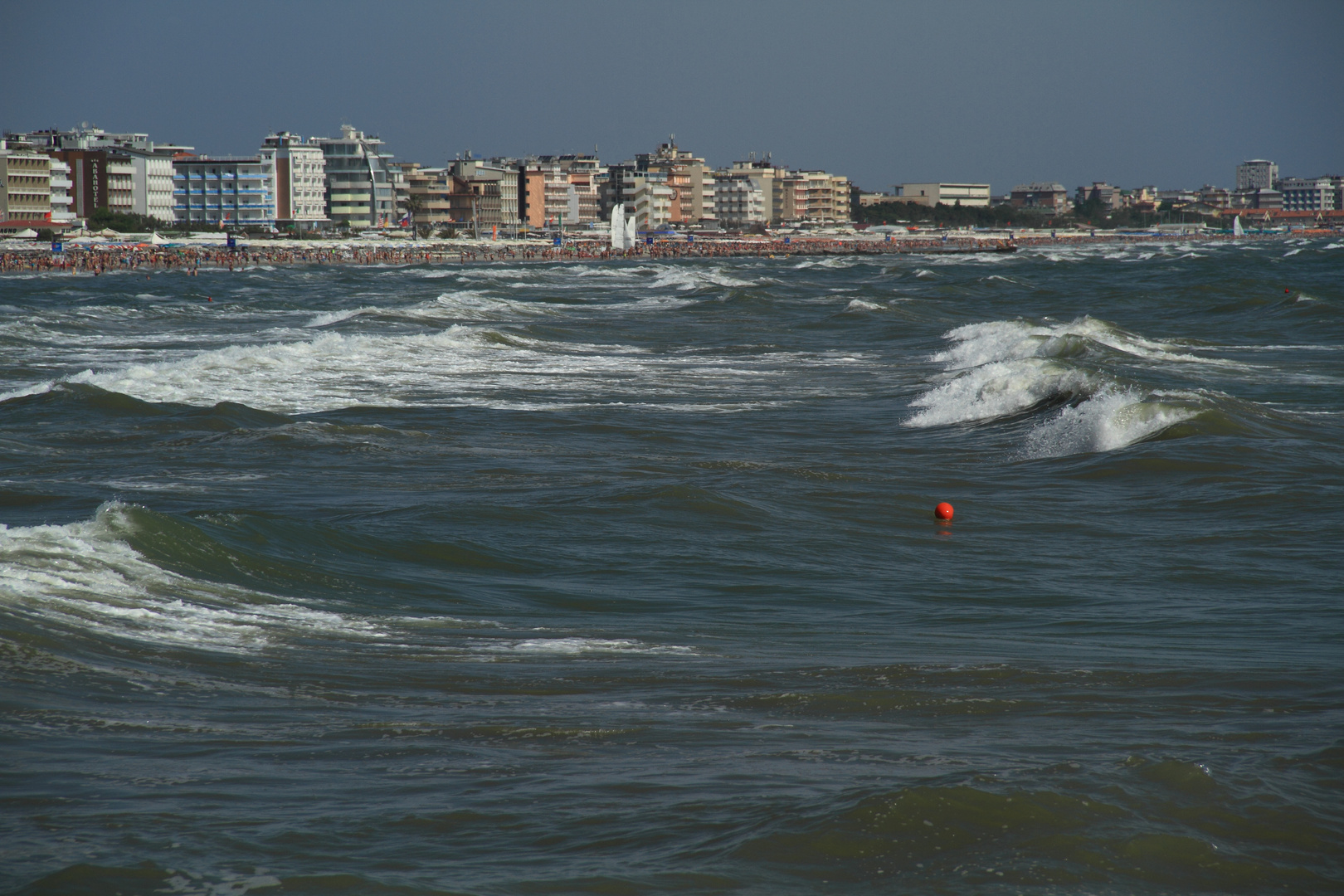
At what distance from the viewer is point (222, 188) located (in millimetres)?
142625

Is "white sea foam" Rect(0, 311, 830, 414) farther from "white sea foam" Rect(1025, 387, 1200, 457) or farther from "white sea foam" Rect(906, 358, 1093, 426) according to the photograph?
"white sea foam" Rect(1025, 387, 1200, 457)

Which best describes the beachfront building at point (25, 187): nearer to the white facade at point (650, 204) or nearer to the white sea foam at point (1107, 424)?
the white facade at point (650, 204)

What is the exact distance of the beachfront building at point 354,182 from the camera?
15038 cm

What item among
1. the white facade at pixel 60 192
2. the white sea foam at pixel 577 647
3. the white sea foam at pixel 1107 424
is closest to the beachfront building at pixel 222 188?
the white facade at pixel 60 192

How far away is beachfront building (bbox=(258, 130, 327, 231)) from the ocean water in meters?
130

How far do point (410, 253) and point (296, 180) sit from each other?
4261 cm

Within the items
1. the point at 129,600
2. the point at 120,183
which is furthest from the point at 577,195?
the point at 129,600

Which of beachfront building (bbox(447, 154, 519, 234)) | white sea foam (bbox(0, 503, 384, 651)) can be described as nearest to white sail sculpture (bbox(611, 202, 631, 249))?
beachfront building (bbox(447, 154, 519, 234))

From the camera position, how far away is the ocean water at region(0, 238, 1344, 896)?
4.81m

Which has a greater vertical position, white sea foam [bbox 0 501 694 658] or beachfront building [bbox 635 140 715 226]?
beachfront building [bbox 635 140 715 226]

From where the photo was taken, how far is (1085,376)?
64.1 ft

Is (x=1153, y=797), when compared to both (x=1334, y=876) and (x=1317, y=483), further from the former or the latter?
(x=1317, y=483)

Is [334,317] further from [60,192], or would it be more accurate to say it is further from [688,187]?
[688,187]

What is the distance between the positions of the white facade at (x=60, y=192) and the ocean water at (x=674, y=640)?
4208 inches
